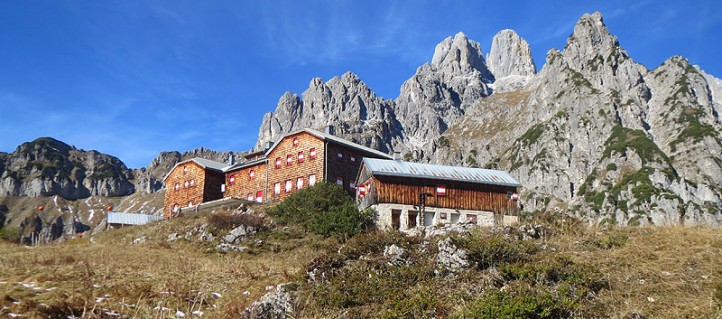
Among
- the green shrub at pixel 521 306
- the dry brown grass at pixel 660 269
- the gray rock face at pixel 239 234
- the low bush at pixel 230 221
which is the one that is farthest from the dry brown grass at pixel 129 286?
the low bush at pixel 230 221

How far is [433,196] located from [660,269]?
23.5 metres

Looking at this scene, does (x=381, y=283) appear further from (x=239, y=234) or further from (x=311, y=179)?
(x=311, y=179)

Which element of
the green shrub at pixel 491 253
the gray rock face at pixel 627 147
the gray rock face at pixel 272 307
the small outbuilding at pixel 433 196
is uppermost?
the gray rock face at pixel 627 147

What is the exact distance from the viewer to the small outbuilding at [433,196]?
3809cm

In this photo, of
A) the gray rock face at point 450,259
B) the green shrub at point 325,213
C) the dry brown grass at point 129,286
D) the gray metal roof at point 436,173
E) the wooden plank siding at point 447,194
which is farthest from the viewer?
the gray metal roof at point 436,173

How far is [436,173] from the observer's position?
39875 mm

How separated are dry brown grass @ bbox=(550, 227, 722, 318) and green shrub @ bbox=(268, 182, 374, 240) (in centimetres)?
1516

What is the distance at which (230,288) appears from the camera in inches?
607

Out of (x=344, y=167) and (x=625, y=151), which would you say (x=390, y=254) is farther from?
(x=625, y=151)

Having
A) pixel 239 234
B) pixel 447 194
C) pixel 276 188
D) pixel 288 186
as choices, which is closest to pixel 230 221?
pixel 239 234

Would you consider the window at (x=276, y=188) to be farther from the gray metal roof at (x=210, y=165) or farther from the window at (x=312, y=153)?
the gray metal roof at (x=210, y=165)

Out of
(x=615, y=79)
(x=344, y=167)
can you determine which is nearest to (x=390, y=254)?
(x=344, y=167)

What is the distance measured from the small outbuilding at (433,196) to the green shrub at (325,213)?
2236 millimetres

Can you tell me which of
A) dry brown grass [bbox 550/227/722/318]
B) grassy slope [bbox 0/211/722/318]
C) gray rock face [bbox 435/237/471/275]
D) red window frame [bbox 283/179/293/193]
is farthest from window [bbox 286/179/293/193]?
gray rock face [bbox 435/237/471/275]
